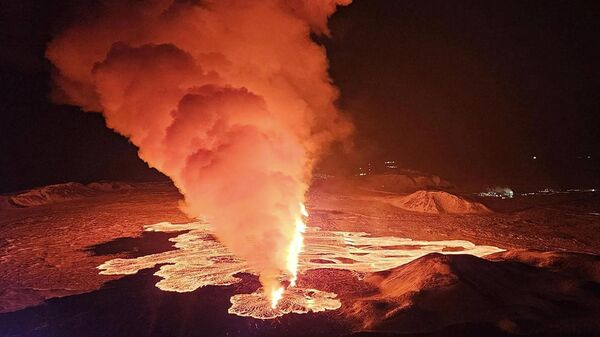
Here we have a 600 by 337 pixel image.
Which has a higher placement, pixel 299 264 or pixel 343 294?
pixel 299 264

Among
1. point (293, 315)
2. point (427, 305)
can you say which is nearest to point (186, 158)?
point (293, 315)

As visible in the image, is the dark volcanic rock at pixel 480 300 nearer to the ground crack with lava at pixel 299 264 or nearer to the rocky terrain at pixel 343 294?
the rocky terrain at pixel 343 294

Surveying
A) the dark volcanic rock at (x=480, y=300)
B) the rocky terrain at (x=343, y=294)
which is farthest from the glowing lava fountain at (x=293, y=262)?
the dark volcanic rock at (x=480, y=300)

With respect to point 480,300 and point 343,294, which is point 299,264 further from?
point 480,300

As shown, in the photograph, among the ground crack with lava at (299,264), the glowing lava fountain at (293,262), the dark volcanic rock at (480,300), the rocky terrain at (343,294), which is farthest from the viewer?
the glowing lava fountain at (293,262)

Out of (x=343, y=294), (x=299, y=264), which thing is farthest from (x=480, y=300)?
(x=299, y=264)

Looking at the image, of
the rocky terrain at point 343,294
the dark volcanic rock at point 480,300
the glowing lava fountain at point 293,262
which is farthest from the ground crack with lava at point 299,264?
the dark volcanic rock at point 480,300

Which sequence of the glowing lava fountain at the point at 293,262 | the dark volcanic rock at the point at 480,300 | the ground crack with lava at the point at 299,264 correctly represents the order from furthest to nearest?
the glowing lava fountain at the point at 293,262, the ground crack with lava at the point at 299,264, the dark volcanic rock at the point at 480,300

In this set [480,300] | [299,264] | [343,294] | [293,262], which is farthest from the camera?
[299,264]

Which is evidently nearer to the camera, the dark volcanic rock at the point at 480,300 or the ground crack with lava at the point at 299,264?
the dark volcanic rock at the point at 480,300

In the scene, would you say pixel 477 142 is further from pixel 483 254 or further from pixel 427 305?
pixel 427 305

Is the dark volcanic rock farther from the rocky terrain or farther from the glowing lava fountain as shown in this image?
the glowing lava fountain
